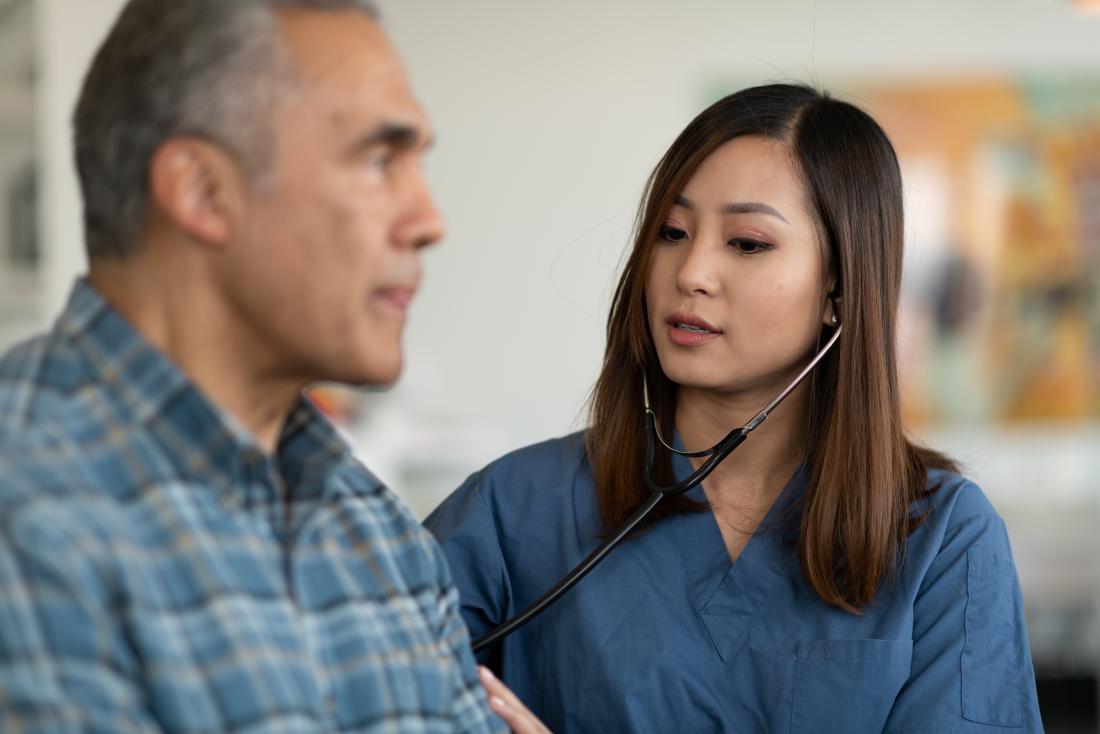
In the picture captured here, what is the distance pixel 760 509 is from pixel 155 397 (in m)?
0.83

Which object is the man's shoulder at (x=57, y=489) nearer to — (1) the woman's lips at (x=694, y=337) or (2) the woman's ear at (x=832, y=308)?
(1) the woman's lips at (x=694, y=337)

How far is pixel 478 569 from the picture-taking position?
4.93ft

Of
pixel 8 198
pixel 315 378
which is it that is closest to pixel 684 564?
pixel 315 378

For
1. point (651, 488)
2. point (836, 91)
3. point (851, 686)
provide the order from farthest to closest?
1. point (836, 91)
2. point (651, 488)
3. point (851, 686)

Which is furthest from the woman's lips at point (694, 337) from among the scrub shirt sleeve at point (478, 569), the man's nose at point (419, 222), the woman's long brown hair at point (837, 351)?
the man's nose at point (419, 222)

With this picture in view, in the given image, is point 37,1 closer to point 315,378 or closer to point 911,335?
point 315,378

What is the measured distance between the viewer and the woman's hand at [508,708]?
1.26 meters

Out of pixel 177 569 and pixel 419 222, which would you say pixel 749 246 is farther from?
pixel 177 569

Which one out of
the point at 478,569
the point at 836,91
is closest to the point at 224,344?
the point at 478,569

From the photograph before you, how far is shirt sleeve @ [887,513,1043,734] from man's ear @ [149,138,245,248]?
34.6 inches

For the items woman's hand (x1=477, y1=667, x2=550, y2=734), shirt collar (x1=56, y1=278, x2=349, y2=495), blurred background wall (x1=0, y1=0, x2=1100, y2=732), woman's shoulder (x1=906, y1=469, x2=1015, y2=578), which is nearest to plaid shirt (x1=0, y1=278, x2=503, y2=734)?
shirt collar (x1=56, y1=278, x2=349, y2=495)

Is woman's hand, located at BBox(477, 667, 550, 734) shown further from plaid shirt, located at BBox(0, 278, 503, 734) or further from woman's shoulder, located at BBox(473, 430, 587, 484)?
woman's shoulder, located at BBox(473, 430, 587, 484)

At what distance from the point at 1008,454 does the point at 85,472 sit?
3.93 metres

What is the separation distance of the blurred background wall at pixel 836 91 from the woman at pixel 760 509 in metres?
Result: 2.72
